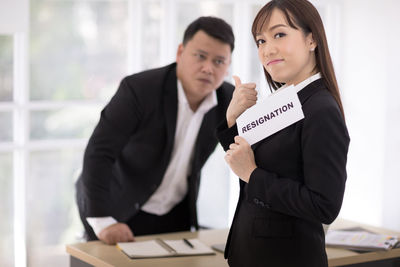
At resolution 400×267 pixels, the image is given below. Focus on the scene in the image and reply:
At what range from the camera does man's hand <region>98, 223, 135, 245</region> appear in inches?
95.4

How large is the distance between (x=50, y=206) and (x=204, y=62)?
265 centimetres

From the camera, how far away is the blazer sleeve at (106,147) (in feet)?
8.43

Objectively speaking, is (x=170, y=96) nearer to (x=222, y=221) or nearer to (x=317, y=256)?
(x=317, y=256)

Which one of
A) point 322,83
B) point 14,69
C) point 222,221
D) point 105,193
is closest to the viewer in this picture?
point 322,83

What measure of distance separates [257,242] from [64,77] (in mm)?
3497

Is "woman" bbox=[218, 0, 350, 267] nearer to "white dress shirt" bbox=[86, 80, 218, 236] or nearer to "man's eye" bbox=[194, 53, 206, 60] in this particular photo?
"man's eye" bbox=[194, 53, 206, 60]

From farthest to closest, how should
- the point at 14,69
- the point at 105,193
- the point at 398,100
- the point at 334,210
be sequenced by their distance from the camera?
the point at 398,100 < the point at 14,69 < the point at 105,193 < the point at 334,210

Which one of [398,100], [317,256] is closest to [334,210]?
[317,256]

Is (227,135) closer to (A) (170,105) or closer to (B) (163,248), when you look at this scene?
(B) (163,248)

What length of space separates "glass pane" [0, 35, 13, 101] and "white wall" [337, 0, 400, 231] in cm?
317

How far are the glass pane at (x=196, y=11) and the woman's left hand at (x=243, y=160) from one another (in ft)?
12.2

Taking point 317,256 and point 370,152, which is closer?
point 317,256

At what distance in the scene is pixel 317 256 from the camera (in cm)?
161

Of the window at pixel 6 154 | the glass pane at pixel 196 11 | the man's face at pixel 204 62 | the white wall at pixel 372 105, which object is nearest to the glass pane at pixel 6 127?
the window at pixel 6 154
